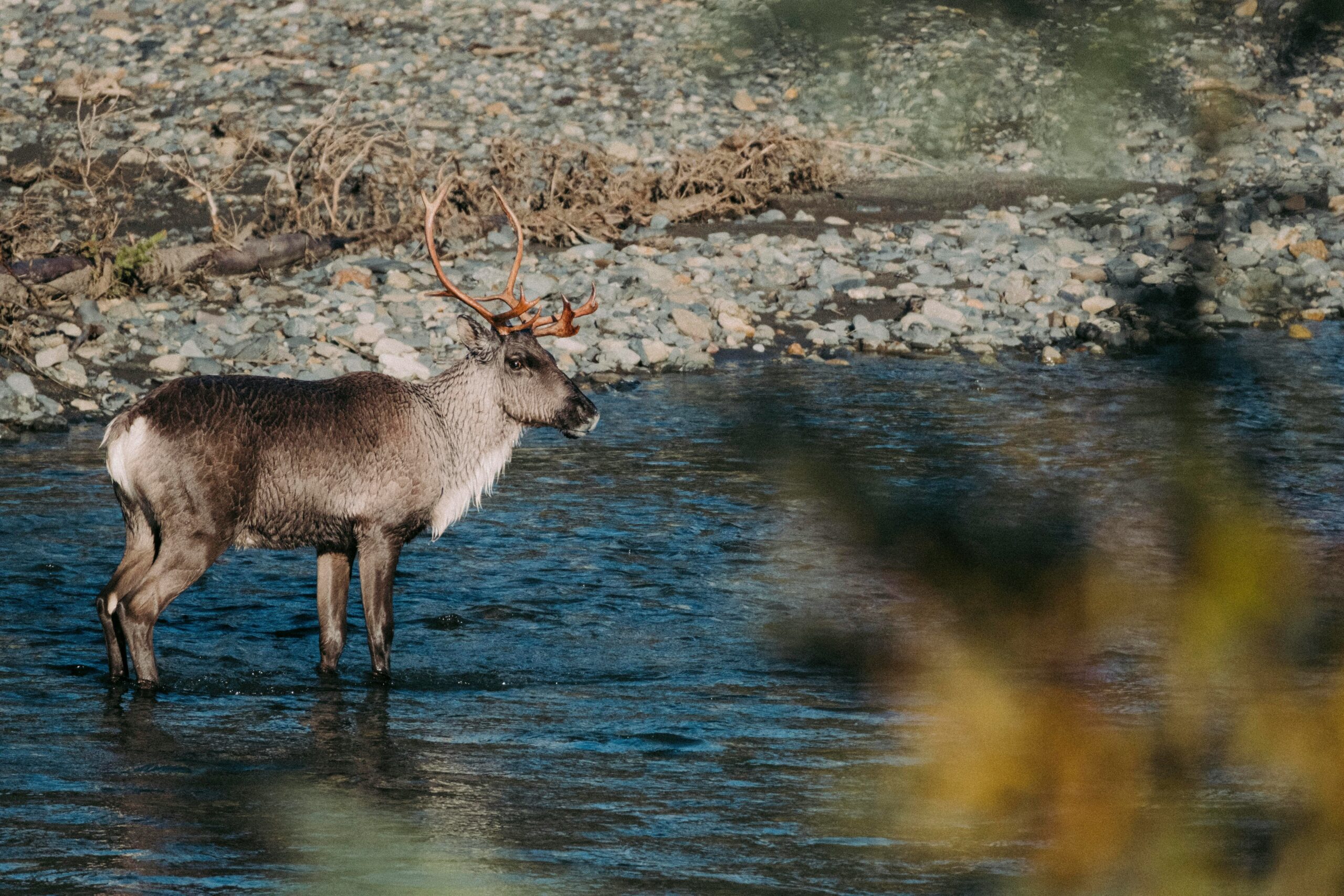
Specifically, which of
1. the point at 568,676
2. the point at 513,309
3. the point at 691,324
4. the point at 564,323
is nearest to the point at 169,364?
the point at 691,324

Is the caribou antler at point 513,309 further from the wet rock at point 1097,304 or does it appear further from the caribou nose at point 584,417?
the wet rock at point 1097,304

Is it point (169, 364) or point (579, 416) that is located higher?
point (579, 416)

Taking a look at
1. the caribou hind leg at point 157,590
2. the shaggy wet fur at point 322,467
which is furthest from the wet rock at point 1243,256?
the caribou hind leg at point 157,590

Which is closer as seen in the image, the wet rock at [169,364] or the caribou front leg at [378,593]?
the caribou front leg at [378,593]

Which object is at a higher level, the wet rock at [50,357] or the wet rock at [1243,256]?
the wet rock at [1243,256]

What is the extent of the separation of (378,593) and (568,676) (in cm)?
94

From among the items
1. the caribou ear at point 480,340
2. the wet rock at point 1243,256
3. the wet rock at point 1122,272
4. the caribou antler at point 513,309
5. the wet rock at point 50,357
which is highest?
the caribou antler at point 513,309

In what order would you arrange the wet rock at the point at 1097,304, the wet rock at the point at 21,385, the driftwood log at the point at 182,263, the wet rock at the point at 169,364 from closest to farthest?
the wet rock at the point at 21,385, the wet rock at the point at 169,364, the driftwood log at the point at 182,263, the wet rock at the point at 1097,304

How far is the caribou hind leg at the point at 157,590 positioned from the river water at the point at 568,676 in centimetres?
18

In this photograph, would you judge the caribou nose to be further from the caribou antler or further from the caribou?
the caribou antler

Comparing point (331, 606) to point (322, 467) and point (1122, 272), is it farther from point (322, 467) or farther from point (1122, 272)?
point (1122, 272)

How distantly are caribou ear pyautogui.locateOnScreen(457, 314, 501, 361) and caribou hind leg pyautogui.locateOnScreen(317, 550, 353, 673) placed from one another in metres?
1.22

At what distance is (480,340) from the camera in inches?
325

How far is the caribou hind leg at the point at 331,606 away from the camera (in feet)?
24.9
